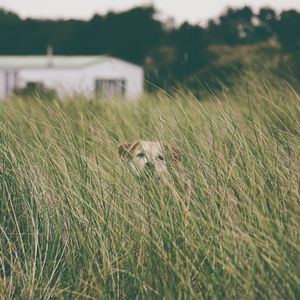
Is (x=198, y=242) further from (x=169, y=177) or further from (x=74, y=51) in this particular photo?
(x=74, y=51)

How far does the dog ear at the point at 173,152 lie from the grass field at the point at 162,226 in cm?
4

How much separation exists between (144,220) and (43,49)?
4951cm

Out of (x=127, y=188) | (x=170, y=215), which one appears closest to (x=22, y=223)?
(x=127, y=188)

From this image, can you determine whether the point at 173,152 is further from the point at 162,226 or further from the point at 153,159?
the point at 162,226

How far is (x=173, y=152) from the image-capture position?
2.76 metres

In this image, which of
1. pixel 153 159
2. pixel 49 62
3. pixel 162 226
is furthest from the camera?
pixel 49 62

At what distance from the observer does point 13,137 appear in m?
2.92

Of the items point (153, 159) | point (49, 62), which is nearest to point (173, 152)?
point (153, 159)

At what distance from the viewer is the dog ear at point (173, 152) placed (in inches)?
106

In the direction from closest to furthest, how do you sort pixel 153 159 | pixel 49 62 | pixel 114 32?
1. pixel 153 159
2. pixel 49 62
3. pixel 114 32

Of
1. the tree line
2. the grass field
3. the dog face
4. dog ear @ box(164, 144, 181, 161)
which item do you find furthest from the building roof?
the grass field

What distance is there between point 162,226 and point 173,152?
2.27ft

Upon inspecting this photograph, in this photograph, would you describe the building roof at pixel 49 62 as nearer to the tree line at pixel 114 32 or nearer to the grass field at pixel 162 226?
the tree line at pixel 114 32

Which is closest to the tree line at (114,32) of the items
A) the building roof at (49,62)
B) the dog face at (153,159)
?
the building roof at (49,62)
